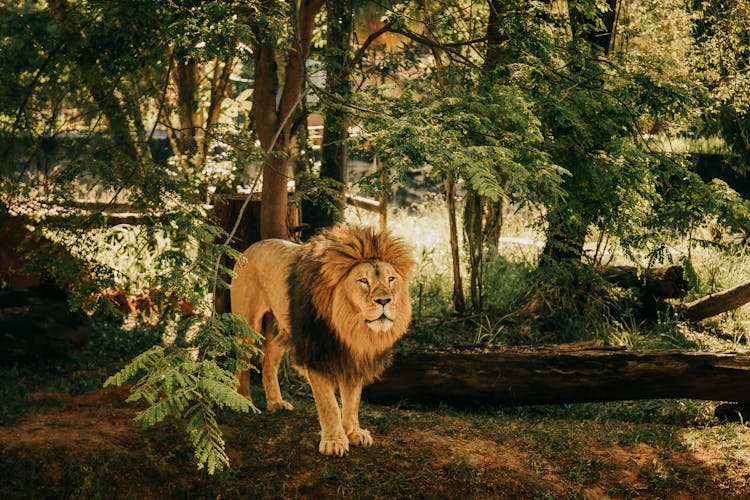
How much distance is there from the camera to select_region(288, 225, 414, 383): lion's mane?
489cm

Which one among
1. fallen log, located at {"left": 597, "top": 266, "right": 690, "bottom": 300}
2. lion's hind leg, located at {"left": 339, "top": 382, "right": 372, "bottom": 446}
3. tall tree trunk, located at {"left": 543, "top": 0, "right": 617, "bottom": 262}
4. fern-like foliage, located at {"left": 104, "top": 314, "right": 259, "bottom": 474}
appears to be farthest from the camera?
fallen log, located at {"left": 597, "top": 266, "right": 690, "bottom": 300}

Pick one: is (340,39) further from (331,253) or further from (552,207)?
(331,253)

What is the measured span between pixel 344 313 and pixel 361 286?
0.72 ft

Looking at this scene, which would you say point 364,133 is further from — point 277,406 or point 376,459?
point 376,459

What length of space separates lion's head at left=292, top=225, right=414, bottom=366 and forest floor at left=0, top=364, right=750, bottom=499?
2.65 feet

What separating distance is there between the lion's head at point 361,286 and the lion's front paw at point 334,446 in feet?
1.74

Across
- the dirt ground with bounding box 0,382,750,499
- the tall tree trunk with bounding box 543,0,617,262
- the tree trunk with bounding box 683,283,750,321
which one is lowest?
the dirt ground with bounding box 0,382,750,499

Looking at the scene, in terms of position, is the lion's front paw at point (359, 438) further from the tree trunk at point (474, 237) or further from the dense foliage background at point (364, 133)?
the tree trunk at point (474, 237)

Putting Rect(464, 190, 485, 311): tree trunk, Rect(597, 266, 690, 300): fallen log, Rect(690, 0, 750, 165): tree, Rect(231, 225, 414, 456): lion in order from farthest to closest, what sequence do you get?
1. Rect(464, 190, 485, 311): tree trunk
2. Rect(597, 266, 690, 300): fallen log
3. Rect(690, 0, 750, 165): tree
4. Rect(231, 225, 414, 456): lion

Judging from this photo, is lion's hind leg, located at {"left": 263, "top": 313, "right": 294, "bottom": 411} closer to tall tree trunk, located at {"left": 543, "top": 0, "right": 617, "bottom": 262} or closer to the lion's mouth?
the lion's mouth

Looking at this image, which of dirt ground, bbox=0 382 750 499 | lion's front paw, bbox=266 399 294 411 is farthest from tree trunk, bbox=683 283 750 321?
lion's front paw, bbox=266 399 294 411

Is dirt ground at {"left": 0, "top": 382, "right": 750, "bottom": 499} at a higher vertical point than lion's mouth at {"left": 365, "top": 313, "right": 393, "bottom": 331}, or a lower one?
lower

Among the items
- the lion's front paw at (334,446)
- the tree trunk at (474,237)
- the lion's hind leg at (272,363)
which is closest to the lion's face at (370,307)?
the lion's front paw at (334,446)

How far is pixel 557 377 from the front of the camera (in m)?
6.59
